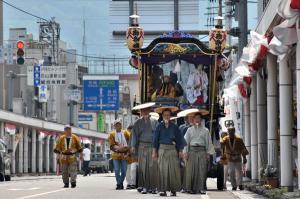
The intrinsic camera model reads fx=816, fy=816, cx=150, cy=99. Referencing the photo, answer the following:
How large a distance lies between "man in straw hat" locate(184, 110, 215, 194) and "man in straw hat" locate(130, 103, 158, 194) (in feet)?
2.70

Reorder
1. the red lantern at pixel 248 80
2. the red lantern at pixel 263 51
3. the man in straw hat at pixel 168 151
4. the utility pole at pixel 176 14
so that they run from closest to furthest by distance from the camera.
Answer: the man in straw hat at pixel 168 151
the red lantern at pixel 263 51
the red lantern at pixel 248 80
the utility pole at pixel 176 14

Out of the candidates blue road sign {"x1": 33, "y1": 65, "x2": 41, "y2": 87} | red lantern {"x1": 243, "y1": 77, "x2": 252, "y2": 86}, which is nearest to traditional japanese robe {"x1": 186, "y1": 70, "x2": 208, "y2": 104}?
red lantern {"x1": 243, "y1": 77, "x2": 252, "y2": 86}

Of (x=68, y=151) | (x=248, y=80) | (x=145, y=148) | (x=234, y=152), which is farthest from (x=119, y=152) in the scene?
(x=248, y=80)

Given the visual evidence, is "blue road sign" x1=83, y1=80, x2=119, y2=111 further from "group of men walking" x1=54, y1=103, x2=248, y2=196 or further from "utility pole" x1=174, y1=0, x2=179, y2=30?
"group of men walking" x1=54, y1=103, x2=248, y2=196

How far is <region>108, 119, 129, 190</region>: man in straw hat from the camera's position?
842 inches

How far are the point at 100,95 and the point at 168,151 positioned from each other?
44983 millimetres

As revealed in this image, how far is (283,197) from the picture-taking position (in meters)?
14.9

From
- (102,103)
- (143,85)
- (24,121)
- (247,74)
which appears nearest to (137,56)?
(143,85)

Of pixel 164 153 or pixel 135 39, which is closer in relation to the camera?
pixel 164 153

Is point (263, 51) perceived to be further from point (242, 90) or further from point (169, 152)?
point (242, 90)

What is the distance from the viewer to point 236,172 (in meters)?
21.4

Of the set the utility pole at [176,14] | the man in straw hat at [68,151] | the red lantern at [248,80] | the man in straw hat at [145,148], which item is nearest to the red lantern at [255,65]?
the red lantern at [248,80]

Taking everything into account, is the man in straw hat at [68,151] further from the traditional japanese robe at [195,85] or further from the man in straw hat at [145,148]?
the traditional japanese robe at [195,85]

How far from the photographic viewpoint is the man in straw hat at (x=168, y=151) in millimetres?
17484
